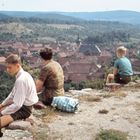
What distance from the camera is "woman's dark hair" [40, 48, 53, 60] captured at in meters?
6.86

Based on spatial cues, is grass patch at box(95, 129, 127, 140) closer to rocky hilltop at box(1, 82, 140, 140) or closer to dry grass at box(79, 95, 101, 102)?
rocky hilltop at box(1, 82, 140, 140)

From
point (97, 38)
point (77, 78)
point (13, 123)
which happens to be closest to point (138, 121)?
point (13, 123)

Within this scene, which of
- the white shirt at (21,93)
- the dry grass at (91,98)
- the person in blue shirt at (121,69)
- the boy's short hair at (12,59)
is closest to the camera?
the boy's short hair at (12,59)

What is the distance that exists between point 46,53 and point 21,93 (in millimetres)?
1562

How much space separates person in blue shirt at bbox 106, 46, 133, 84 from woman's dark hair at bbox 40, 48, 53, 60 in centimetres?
281

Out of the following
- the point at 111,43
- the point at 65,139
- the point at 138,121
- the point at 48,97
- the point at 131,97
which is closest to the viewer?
the point at 65,139

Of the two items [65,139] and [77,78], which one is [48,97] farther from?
[77,78]

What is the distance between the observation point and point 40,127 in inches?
244

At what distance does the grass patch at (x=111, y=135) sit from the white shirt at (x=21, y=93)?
1175 millimetres

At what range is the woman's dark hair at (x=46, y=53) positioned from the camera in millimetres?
6859

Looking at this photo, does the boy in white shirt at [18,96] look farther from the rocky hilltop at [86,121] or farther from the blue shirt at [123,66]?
the blue shirt at [123,66]

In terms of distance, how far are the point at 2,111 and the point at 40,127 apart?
0.82 m

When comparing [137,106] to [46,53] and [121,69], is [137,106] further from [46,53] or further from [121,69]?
[46,53]

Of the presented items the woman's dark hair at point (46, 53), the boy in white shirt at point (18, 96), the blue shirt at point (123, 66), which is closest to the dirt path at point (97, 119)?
the boy in white shirt at point (18, 96)
